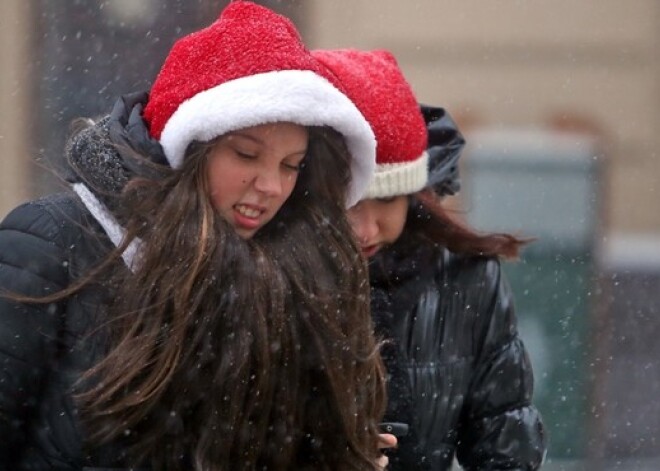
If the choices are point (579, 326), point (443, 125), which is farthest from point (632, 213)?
point (443, 125)

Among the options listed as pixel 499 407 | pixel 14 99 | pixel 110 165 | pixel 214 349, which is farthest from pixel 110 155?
pixel 14 99

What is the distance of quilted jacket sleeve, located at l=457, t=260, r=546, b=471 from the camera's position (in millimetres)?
3918

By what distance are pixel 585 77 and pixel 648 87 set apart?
0.42 m

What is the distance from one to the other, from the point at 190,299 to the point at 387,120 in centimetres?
89

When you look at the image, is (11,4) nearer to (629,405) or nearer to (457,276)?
(629,405)

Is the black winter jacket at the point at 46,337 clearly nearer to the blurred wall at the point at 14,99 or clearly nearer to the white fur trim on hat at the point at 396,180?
the white fur trim on hat at the point at 396,180

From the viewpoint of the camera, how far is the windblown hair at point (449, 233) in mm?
3986

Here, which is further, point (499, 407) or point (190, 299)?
point (499, 407)

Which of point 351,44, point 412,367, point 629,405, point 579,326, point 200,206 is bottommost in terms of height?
point 629,405

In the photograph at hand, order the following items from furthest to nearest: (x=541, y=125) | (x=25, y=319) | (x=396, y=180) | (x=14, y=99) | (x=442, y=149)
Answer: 1. (x=541, y=125)
2. (x=14, y=99)
3. (x=442, y=149)
4. (x=396, y=180)
5. (x=25, y=319)

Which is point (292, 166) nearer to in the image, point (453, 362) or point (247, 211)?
point (247, 211)

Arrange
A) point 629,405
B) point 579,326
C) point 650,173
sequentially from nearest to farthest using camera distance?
point 579,326 → point 629,405 → point 650,173

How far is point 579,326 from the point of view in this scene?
761 centimetres

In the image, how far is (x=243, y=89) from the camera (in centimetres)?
329
